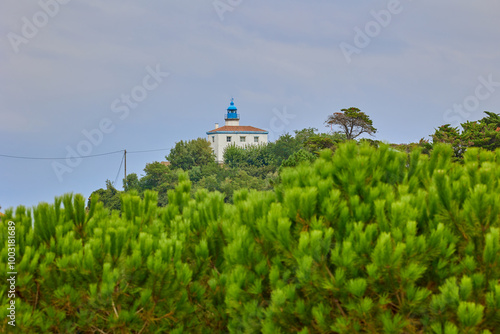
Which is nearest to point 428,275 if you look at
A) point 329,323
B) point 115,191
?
point 329,323

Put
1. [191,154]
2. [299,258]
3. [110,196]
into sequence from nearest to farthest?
[299,258] < [110,196] < [191,154]

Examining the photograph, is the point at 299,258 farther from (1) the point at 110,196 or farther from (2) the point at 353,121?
(1) the point at 110,196

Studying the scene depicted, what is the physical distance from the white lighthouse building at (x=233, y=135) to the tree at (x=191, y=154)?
2.73 metres

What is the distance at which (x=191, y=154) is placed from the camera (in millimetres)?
85562

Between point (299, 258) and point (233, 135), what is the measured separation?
85.7 meters

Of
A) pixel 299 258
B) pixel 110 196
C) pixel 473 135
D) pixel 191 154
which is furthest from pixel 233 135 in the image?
pixel 299 258

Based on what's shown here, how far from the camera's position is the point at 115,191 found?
75.3 m

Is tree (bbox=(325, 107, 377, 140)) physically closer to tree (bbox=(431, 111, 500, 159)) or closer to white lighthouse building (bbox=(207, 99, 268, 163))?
tree (bbox=(431, 111, 500, 159))

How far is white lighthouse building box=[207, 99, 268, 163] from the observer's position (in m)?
88.9

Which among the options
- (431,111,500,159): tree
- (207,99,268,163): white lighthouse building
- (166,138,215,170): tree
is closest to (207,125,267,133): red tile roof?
(207,99,268,163): white lighthouse building

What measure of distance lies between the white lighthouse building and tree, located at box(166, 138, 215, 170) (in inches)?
108

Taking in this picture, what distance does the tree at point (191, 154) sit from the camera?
85250 millimetres

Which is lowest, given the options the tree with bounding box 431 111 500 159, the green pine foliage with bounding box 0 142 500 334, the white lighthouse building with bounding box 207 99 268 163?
the green pine foliage with bounding box 0 142 500 334

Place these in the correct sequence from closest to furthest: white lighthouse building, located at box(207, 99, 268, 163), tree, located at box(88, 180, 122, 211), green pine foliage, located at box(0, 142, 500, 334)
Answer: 1. green pine foliage, located at box(0, 142, 500, 334)
2. tree, located at box(88, 180, 122, 211)
3. white lighthouse building, located at box(207, 99, 268, 163)
